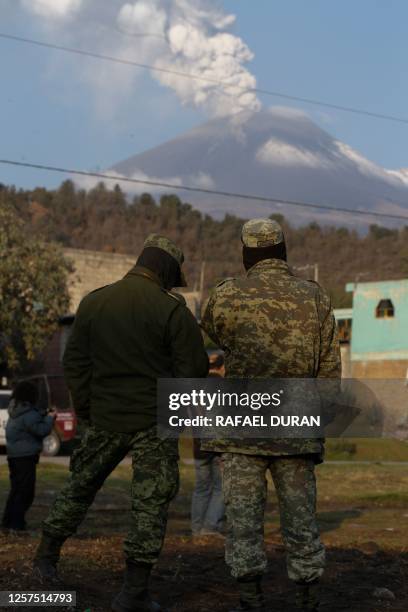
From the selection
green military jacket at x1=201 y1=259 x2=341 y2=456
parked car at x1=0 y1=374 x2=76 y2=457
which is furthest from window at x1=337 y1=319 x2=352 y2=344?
green military jacket at x1=201 y1=259 x2=341 y2=456

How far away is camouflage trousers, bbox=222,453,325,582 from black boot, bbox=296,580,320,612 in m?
0.06

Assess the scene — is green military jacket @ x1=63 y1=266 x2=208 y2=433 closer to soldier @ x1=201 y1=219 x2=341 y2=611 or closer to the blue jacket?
soldier @ x1=201 y1=219 x2=341 y2=611

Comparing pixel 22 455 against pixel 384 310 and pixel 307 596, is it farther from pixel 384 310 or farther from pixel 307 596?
pixel 384 310

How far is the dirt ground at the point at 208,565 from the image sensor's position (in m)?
6.24

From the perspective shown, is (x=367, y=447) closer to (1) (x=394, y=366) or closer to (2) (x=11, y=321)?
(2) (x=11, y=321)

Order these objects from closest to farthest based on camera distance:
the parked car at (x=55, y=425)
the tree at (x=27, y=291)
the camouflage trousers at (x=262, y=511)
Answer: the camouflage trousers at (x=262, y=511)
the parked car at (x=55, y=425)
the tree at (x=27, y=291)

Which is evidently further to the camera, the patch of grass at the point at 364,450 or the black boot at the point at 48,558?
the patch of grass at the point at 364,450

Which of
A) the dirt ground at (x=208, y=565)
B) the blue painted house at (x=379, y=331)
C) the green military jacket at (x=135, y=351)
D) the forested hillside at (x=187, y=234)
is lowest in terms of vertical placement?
the dirt ground at (x=208, y=565)

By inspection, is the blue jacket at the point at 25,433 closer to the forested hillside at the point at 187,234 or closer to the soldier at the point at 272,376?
the soldier at the point at 272,376

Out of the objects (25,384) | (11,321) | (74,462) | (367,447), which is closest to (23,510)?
(25,384)

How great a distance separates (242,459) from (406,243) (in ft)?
367

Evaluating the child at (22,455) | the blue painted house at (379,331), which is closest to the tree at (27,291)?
the blue painted house at (379,331)

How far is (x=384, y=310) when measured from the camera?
53656mm

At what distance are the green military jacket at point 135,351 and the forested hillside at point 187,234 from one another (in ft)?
290
